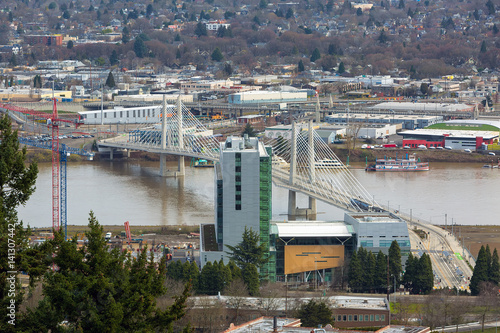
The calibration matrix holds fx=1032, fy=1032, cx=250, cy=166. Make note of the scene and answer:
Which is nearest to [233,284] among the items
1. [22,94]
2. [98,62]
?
[22,94]

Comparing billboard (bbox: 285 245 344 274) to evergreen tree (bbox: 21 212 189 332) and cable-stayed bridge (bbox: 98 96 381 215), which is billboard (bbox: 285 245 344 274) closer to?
cable-stayed bridge (bbox: 98 96 381 215)

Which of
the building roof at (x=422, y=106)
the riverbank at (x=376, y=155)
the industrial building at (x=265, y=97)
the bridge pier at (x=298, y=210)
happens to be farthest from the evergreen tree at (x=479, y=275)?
the industrial building at (x=265, y=97)

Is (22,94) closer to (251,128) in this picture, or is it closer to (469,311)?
(251,128)

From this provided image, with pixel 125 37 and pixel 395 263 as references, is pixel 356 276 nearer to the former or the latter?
pixel 395 263

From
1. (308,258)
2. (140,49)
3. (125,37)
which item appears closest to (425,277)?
(308,258)

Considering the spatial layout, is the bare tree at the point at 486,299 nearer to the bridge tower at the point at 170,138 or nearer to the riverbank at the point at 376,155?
the bridge tower at the point at 170,138

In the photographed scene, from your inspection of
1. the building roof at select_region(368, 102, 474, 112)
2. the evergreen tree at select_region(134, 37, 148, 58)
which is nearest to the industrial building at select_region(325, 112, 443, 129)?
the building roof at select_region(368, 102, 474, 112)
